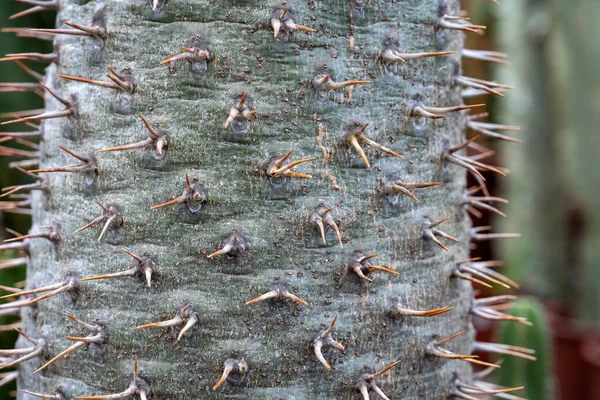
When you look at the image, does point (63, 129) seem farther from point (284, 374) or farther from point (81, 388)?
point (284, 374)

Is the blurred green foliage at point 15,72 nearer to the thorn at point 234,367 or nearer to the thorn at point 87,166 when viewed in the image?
the thorn at point 87,166

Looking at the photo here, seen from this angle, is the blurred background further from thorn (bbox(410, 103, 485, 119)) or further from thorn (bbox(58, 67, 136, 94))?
thorn (bbox(58, 67, 136, 94))

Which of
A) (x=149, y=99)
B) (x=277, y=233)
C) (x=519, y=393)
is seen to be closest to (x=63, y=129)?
(x=149, y=99)

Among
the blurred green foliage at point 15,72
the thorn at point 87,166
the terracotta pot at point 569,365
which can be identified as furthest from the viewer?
the terracotta pot at point 569,365

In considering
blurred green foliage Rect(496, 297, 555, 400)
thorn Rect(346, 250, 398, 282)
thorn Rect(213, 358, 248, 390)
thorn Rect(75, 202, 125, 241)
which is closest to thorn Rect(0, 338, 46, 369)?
thorn Rect(75, 202, 125, 241)

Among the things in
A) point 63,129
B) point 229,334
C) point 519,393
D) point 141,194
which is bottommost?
point 519,393

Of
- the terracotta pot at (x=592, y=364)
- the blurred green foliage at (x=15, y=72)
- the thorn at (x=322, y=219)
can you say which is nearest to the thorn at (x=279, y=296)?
the thorn at (x=322, y=219)
